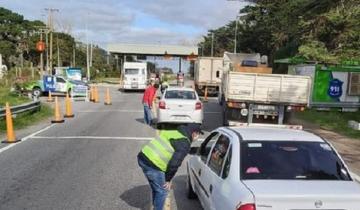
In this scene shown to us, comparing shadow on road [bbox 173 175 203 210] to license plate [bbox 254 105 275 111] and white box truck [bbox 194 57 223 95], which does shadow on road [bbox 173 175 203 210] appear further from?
white box truck [bbox 194 57 223 95]

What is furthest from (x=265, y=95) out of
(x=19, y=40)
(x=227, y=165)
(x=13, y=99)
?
(x=19, y=40)

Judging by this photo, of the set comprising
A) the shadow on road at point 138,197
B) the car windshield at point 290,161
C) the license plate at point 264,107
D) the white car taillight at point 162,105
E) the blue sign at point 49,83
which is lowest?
the blue sign at point 49,83

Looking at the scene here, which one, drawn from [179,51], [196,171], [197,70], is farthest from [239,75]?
[179,51]

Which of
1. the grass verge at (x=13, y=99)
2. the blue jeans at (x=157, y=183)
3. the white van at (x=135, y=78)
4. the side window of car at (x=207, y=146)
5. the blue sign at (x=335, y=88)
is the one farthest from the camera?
the white van at (x=135, y=78)

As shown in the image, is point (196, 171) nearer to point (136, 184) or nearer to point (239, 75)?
point (136, 184)

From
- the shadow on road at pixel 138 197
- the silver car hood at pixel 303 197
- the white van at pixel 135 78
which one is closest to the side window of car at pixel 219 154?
the silver car hood at pixel 303 197

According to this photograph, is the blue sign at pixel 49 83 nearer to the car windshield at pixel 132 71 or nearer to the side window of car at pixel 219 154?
the car windshield at pixel 132 71

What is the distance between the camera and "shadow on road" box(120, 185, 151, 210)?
318 inches

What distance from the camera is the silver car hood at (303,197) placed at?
482 centimetres

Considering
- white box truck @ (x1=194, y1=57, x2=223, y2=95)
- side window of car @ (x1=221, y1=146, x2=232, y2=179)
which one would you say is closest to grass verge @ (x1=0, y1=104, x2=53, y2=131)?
side window of car @ (x1=221, y1=146, x2=232, y2=179)

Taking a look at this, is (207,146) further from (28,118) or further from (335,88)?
(335,88)

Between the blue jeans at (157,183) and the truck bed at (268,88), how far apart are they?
11.0m

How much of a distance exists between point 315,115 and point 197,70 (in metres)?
23.4

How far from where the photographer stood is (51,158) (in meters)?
12.1
